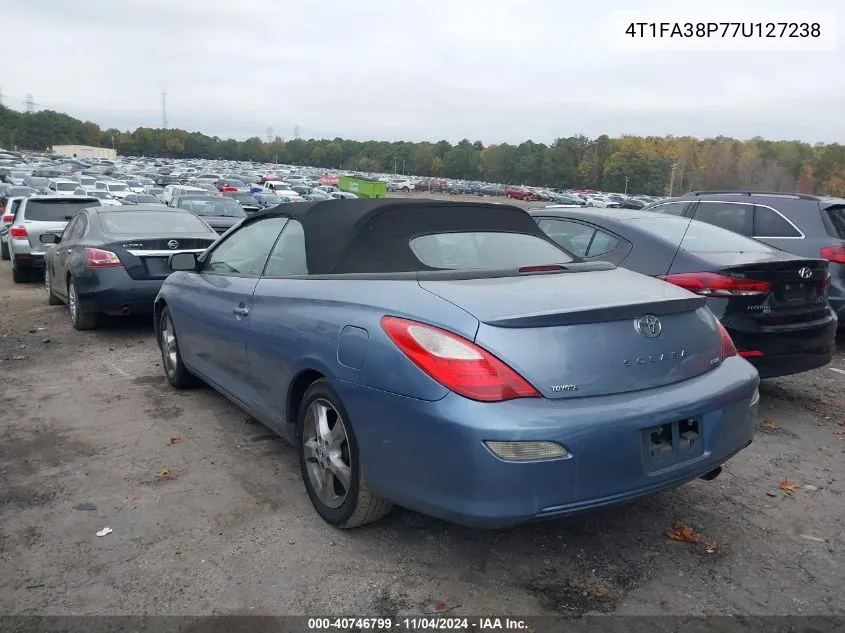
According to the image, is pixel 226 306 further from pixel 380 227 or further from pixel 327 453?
pixel 327 453

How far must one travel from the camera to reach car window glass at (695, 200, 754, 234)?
792cm

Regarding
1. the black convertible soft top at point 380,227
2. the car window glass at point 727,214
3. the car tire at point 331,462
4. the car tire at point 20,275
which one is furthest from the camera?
the car tire at point 20,275

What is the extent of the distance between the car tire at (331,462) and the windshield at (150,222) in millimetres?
5386

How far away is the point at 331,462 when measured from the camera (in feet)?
10.7

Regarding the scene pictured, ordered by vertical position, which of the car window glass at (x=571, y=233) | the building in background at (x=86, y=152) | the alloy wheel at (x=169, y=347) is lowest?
the alloy wheel at (x=169, y=347)

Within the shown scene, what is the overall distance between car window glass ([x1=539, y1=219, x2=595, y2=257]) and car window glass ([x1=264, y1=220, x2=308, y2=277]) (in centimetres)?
264

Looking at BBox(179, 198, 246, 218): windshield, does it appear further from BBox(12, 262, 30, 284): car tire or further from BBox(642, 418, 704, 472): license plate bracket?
BBox(642, 418, 704, 472): license plate bracket

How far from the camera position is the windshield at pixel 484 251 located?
11.7 ft

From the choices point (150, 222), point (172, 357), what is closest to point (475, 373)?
point (172, 357)

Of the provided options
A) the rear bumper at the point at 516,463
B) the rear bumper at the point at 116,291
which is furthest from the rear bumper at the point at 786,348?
the rear bumper at the point at 116,291

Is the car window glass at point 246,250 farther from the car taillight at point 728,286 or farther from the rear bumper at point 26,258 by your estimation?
the rear bumper at point 26,258

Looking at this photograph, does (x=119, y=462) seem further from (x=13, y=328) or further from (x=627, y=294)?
(x=13, y=328)

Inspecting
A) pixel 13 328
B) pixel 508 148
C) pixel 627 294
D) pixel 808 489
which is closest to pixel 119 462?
pixel 627 294

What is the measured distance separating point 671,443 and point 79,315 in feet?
23.0
